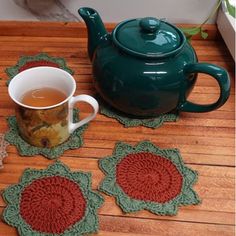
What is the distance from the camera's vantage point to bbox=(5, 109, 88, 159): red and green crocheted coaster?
1.71 ft

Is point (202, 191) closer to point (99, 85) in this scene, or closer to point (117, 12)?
point (99, 85)

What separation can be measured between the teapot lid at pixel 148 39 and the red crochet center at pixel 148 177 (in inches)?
6.0

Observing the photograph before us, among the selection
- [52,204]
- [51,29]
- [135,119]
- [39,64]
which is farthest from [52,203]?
[51,29]

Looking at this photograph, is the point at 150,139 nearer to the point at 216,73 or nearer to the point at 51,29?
the point at 216,73

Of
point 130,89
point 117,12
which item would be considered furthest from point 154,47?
point 117,12

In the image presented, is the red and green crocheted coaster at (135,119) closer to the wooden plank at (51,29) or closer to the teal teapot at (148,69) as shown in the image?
the teal teapot at (148,69)

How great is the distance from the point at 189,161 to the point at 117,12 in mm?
414

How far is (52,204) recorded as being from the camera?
0.45m

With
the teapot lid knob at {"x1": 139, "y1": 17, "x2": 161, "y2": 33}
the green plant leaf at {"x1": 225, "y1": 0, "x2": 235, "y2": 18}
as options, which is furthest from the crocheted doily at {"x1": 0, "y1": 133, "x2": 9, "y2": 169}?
the green plant leaf at {"x1": 225, "y1": 0, "x2": 235, "y2": 18}

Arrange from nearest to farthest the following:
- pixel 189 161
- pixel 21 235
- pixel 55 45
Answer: pixel 21 235 < pixel 189 161 < pixel 55 45

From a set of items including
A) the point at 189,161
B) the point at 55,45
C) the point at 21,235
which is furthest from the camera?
the point at 55,45

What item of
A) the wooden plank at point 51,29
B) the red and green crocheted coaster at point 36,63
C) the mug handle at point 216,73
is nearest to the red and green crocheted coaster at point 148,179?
the mug handle at point 216,73

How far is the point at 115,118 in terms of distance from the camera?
0.59m

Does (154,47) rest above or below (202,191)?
above
